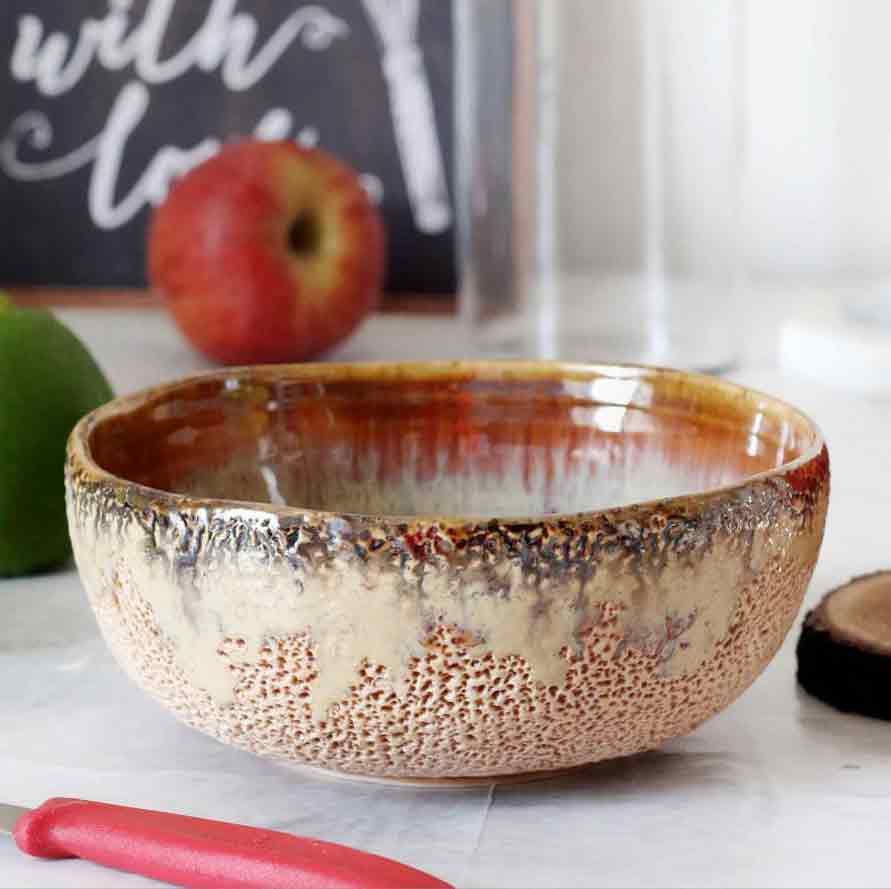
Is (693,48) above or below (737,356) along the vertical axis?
above

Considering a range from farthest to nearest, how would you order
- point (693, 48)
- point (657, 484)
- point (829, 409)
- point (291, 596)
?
point (693, 48)
point (829, 409)
point (657, 484)
point (291, 596)

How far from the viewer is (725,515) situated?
31 centimetres

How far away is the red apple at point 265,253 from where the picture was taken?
2.65 ft

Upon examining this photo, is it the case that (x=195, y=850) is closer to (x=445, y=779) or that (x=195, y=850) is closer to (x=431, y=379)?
(x=445, y=779)

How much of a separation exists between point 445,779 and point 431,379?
0.15 metres

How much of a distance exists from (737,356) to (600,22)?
19 cm

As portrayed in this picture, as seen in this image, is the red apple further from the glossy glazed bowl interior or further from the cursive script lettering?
the glossy glazed bowl interior

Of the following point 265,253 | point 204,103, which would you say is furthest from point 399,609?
point 204,103

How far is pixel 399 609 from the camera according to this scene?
0.30 m

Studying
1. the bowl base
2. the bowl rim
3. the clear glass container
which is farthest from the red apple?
the bowl base

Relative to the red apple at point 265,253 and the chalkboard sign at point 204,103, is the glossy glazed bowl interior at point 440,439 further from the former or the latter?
the chalkboard sign at point 204,103

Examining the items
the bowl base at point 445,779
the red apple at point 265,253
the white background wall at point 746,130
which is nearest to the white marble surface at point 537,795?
the bowl base at point 445,779

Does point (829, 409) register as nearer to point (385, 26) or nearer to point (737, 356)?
point (737, 356)

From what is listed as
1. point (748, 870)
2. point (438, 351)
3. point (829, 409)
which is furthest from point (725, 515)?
point (438, 351)
